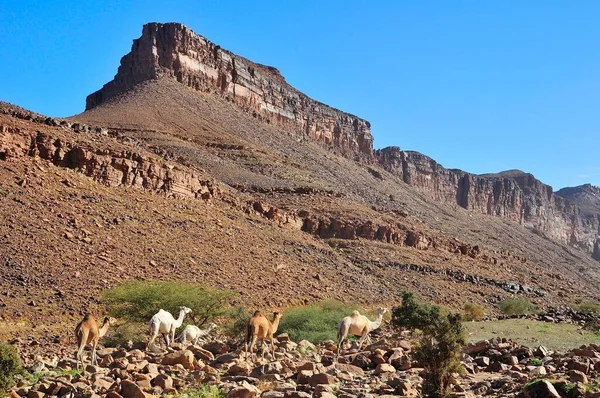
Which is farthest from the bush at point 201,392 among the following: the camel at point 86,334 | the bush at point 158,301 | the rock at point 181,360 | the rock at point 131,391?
the bush at point 158,301

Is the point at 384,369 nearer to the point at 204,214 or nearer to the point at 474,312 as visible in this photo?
the point at 474,312

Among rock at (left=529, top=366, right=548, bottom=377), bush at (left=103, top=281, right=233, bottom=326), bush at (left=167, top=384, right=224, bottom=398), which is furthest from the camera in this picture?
bush at (left=103, top=281, right=233, bottom=326)

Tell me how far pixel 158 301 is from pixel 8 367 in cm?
1362

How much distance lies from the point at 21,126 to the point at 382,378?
33589mm

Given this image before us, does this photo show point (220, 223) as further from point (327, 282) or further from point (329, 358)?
point (329, 358)

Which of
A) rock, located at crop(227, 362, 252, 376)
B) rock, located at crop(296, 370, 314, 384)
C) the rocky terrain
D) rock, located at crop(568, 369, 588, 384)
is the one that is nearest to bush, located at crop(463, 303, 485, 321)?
the rocky terrain

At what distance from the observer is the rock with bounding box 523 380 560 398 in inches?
349

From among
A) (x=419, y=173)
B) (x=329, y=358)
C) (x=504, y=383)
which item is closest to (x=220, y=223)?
(x=329, y=358)

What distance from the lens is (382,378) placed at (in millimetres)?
11344

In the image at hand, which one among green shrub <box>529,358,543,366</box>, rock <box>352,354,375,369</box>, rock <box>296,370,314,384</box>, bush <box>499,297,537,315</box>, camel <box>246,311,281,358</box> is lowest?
rock <box>296,370,314,384</box>

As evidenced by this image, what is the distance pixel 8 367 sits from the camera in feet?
34.4

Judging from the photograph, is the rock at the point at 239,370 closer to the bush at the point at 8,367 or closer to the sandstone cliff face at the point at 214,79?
the bush at the point at 8,367

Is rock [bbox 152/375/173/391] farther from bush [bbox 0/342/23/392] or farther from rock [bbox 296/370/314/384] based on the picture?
bush [bbox 0/342/23/392]

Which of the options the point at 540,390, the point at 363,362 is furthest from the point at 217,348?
the point at 540,390
